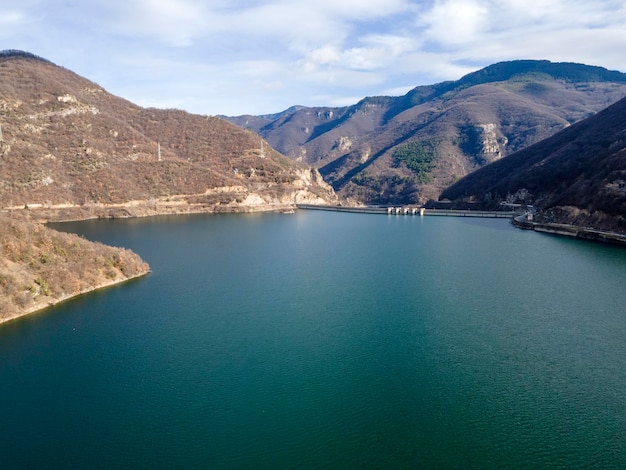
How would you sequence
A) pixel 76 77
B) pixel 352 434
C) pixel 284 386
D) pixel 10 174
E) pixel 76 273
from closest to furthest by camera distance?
pixel 352 434, pixel 284 386, pixel 76 273, pixel 10 174, pixel 76 77

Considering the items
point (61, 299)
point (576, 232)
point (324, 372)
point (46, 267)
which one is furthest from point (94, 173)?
point (576, 232)

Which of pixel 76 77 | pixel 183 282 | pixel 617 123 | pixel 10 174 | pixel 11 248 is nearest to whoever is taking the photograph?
pixel 11 248

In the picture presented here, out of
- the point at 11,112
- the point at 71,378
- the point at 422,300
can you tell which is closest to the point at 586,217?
the point at 422,300

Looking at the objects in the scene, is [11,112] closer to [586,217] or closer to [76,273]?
→ [76,273]

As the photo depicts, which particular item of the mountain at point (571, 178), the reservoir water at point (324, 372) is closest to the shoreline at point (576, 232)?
the mountain at point (571, 178)

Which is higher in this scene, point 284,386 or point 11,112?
point 11,112

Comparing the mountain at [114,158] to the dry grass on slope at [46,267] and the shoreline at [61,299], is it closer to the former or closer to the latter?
the dry grass on slope at [46,267]
